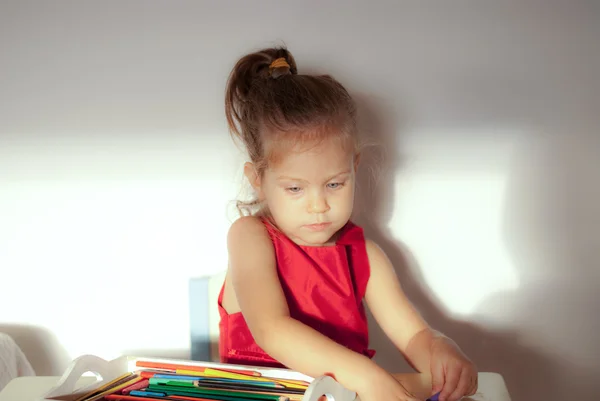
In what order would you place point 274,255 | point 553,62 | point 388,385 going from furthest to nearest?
point 553,62 → point 274,255 → point 388,385

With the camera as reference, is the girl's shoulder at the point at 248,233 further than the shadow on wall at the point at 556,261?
No

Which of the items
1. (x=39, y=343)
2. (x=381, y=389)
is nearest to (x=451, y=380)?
(x=381, y=389)

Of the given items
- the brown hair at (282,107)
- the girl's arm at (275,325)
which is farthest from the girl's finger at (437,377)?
the brown hair at (282,107)

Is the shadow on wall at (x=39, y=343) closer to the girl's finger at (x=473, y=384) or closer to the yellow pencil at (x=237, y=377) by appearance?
the yellow pencil at (x=237, y=377)

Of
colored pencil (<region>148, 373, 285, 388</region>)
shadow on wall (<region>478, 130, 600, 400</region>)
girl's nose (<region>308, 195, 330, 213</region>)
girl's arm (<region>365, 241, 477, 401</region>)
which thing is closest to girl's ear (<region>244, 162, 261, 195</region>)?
girl's nose (<region>308, 195, 330, 213</region>)

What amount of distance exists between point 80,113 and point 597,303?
1.01 meters

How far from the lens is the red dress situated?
0.96 m

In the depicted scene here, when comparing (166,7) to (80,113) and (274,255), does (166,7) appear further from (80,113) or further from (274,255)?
(274,255)

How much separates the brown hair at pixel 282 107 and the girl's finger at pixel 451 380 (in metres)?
0.34

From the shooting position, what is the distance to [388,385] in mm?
744

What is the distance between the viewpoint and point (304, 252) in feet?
3.21

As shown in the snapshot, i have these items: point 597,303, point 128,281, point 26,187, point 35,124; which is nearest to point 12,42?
point 35,124

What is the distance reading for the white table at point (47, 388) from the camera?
32.5 inches

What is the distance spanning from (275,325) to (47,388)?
1.04 ft
